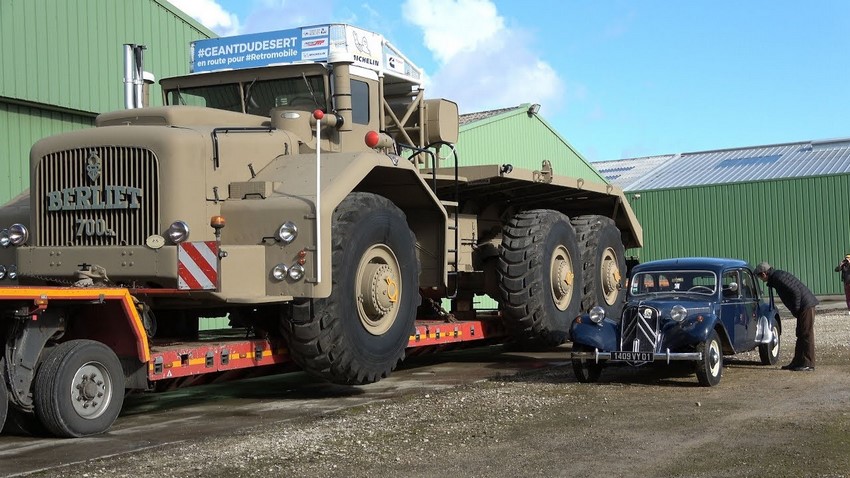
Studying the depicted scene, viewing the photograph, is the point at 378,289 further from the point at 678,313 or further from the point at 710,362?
the point at 710,362

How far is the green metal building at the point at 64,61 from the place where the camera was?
49.0 feet

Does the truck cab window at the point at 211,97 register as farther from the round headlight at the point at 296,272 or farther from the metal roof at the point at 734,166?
the metal roof at the point at 734,166

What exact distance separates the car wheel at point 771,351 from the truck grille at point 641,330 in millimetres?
2258

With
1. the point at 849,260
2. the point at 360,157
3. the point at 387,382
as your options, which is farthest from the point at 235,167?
the point at 849,260

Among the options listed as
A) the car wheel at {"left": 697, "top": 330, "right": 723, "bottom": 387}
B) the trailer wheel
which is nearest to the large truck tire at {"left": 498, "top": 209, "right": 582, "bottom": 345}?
the car wheel at {"left": 697, "top": 330, "right": 723, "bottom": 387}

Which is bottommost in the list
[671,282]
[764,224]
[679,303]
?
[679,303]

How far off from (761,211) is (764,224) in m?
0.43

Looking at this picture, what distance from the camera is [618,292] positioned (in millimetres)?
14078

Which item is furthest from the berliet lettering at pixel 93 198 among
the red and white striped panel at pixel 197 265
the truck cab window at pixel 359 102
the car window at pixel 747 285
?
the car window at pixel 747 285

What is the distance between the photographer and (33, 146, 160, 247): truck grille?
26.6 feet

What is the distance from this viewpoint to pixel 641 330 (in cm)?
1050

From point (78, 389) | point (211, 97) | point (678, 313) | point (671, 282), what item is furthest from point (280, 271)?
point (671, 282)

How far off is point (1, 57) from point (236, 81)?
6019 millimetres

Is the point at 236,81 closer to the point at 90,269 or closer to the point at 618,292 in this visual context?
the point at 90,269
